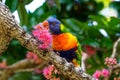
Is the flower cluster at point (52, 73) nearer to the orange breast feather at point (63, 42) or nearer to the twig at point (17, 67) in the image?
the orange breast feather at point (63, 42)

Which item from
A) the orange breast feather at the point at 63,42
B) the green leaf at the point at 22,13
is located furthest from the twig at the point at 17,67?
the green leaf at the point at 22,13

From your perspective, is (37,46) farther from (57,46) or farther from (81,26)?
(81,26)

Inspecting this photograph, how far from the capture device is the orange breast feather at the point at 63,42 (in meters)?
1.57

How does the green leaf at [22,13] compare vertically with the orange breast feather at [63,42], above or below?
above

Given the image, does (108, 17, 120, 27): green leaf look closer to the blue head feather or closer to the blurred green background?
the blurred green background

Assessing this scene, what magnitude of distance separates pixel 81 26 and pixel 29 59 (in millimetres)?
459

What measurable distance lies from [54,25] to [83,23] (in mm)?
725

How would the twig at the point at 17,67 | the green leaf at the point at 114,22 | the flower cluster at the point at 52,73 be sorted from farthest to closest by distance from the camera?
the twig at the point at 17,67
the green leaf at the point at 114,22
the flower cluster at the point at 52,73

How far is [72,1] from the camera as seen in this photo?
275 cm

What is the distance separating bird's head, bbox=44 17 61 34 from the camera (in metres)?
1.52

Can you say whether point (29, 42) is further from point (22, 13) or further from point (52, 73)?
point (22, 13)

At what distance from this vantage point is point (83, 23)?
2.25m

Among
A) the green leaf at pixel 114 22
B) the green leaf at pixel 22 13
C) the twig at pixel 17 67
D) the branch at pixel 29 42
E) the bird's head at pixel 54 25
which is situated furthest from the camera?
the twig at pixel 17 67

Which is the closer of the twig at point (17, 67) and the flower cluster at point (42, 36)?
the flower cluster at point (42, 36)
